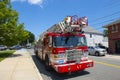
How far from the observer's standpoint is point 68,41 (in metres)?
12.3

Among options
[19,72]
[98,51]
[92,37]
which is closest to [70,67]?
[19,72]

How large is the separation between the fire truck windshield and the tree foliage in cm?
1827

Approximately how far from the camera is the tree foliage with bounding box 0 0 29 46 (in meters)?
29.2

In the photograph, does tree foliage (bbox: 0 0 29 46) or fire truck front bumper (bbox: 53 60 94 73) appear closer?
fire truck front bumper (bbox: 53 60 94 73)

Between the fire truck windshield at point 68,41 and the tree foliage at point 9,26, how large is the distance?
60.0 feet

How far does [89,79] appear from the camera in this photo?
10.7 m

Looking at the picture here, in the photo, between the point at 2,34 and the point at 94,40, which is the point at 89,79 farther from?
the point at 94,40

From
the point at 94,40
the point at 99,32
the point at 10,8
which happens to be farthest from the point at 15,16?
the point at 99,32

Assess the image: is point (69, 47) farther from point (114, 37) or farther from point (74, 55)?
point (114, 37)

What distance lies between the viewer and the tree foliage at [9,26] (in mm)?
29219

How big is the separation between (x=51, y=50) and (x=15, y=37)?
18719 millimetres

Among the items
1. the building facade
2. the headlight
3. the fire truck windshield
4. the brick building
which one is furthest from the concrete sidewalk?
the building facade

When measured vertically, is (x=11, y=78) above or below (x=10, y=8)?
below

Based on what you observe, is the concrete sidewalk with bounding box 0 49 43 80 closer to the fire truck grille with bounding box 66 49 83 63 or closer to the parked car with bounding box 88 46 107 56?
the fire truck grille with bounding box 66 49 83 63
